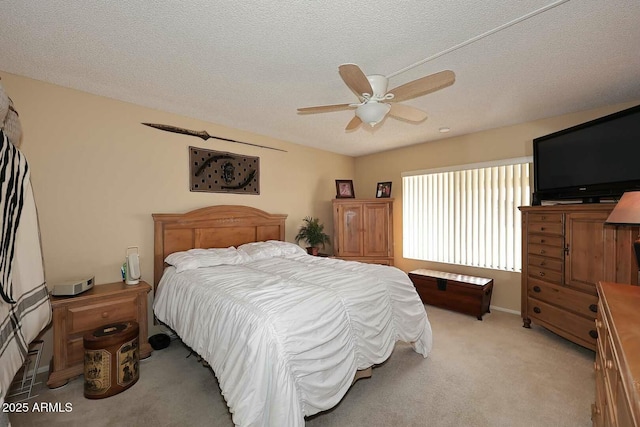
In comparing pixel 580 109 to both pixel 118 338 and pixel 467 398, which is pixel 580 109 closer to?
pixel 467 398

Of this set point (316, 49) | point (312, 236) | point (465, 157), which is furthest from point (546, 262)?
point (316, 49)

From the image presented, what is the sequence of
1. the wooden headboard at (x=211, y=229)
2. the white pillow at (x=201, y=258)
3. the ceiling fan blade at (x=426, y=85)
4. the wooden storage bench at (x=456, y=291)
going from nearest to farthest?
the ceiling fan blade at (x=426, y=85), the white pillow at (x=201, y=258), the wooden headboard at (x=211, y=229), the wooden storage bench at (x=456, y=291)

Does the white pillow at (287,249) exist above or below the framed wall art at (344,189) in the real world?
below

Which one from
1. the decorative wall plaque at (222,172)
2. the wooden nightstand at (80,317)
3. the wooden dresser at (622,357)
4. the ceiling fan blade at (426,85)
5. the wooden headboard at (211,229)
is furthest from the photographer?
the decorative wall plaque at (222,172)

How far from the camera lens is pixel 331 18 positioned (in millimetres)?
1641

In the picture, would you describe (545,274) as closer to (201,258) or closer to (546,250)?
(546,250)

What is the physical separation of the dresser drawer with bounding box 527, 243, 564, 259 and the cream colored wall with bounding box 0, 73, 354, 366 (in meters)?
3.90

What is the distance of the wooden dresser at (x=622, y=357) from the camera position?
0.80 metres

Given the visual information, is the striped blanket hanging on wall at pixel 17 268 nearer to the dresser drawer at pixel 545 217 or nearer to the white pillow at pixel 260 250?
the white pillow at pixel 260 250

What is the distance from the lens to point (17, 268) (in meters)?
1.34

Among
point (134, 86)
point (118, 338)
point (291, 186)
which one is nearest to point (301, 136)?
point (291, 186)

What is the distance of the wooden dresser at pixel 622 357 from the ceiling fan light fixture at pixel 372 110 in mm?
1681

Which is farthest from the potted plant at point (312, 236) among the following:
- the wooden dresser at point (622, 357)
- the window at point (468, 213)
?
the wooden dresser at point (622, 357)

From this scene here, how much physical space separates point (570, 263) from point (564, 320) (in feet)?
1.93
